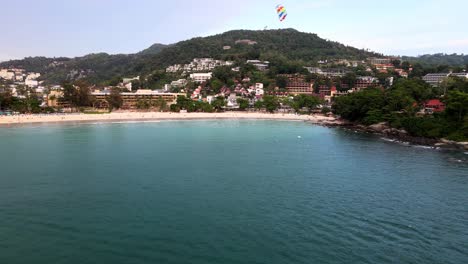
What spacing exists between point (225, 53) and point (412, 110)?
3767 inches

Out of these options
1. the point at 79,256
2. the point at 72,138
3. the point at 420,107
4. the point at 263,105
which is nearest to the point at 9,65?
the point at 263,105

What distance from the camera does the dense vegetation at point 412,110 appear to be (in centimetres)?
3259

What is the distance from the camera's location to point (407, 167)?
73.2 feet

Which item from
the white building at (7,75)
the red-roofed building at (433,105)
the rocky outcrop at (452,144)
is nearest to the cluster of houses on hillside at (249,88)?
the red-roofed building at (433,105)

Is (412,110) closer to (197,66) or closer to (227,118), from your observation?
(227,118)

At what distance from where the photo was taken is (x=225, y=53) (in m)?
130

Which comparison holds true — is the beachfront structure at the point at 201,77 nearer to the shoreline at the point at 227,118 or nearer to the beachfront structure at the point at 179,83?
the beachfront structure at the point at 179,83

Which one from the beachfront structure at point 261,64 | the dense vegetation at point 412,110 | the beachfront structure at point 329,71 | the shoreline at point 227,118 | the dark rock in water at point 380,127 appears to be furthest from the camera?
the beachfront structure at point 261,64

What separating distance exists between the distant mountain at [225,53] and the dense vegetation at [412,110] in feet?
205

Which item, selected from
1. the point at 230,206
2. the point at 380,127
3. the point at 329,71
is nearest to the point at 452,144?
the point at 380,127

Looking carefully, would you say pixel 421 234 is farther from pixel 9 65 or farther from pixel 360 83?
pixel 9 65

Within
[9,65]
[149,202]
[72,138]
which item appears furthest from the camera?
[9,65]

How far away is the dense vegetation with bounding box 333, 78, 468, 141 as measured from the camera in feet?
107

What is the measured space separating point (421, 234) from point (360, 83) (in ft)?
242
